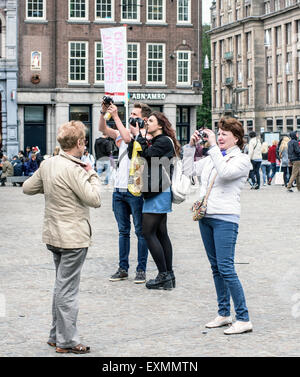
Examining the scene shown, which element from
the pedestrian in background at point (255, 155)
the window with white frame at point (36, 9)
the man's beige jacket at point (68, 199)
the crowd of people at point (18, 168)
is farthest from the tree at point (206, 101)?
the man's beige jacket at point (68, 199)

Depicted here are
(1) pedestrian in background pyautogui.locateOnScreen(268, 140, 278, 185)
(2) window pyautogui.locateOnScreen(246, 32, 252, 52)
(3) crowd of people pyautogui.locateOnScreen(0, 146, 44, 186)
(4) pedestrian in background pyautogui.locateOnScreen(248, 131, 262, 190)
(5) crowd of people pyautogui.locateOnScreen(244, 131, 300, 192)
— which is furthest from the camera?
(2) window pyautogui.locateOnScreen(246, 32, 252, 52)

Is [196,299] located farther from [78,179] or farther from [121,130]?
[78,179]

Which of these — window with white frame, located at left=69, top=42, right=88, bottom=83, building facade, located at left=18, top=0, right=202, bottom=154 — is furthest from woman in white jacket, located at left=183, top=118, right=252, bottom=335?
window with white frame, located at left=69, top=42, right=88, bottom=83

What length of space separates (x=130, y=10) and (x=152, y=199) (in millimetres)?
41486

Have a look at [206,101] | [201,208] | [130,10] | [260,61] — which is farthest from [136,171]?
[206,101]

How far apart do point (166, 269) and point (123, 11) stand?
1632 inches

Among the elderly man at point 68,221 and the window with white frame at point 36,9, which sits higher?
the window with white frame at point 36,9

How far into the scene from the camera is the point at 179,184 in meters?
9.16

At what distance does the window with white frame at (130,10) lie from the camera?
49.2 m

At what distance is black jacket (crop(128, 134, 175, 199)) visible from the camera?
29.4 ft

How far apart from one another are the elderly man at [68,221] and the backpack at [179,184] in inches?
105

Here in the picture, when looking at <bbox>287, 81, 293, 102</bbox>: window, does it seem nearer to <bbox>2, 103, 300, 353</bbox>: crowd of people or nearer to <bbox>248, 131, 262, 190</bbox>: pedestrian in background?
<bbox>248, 131, 262, 190</bbox>: pedestrian in background

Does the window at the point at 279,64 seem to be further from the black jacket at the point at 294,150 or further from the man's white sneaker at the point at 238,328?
the man's white sneaker at the point at 238,328
